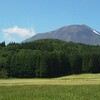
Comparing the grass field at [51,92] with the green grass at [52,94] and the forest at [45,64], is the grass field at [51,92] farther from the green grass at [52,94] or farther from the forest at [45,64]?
the forest at [45,64]

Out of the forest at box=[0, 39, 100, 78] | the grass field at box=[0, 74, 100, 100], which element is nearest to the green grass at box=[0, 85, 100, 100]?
the grass field at box=[0, 74, 100, 100]

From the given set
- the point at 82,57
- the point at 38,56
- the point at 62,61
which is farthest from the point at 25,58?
the point at 82,57

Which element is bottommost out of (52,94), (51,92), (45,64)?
(52,94)

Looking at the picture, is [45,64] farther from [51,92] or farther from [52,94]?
[52,94]

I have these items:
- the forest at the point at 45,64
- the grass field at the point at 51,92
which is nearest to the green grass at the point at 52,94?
the grass field at the point at 51,92

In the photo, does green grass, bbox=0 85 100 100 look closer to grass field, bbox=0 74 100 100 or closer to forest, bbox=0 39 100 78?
grass field, bbox=0 74 100 100

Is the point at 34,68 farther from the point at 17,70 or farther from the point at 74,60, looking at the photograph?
the point at 74,60

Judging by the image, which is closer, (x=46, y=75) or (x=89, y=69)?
(x=46, y=75)

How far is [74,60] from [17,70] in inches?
1222

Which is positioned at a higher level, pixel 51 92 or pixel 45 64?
pixel 45 64

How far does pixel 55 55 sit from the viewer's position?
167 metres

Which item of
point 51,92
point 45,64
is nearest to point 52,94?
point 51,92

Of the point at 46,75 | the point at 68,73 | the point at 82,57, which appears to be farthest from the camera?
the point at 82,57

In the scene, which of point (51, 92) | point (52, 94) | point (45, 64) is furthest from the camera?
point (45, 64)
